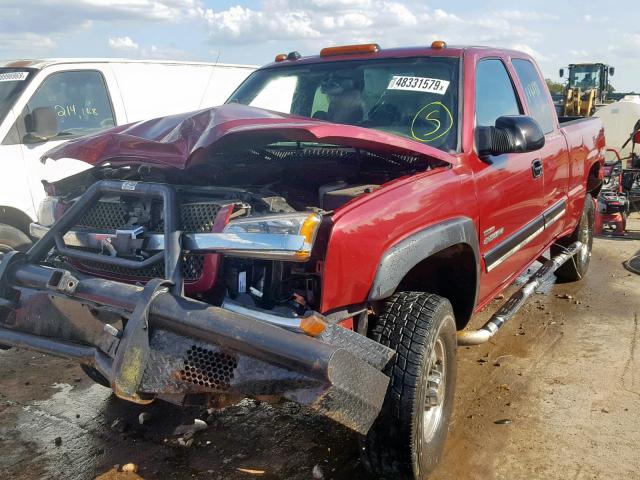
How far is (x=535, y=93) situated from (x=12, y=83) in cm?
452

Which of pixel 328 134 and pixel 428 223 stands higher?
pixel 328 134

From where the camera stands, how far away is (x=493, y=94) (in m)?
3.97

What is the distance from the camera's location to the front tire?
2600 mm

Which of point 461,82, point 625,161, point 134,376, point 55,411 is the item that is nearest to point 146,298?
point 134,376

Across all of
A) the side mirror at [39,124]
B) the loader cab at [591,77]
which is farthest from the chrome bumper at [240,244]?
the loader cab at [591,77]

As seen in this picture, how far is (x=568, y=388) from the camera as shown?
12.7 ft

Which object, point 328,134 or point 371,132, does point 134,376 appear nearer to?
point 328,134

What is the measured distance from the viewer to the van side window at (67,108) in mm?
5430

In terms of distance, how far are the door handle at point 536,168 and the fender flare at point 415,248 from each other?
112cm

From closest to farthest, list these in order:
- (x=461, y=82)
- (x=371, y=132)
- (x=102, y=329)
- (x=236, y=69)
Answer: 1. (x=102, y=329)
2. (x=371, y=132)
3. (x=461, y=82)
4. (x=236, y=69)

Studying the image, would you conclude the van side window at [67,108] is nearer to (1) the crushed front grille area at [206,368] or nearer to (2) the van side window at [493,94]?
(2) the van side window at [493,94]

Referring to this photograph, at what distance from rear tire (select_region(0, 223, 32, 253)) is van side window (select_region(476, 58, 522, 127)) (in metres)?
3.85

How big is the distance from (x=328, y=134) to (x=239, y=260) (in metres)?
0.63

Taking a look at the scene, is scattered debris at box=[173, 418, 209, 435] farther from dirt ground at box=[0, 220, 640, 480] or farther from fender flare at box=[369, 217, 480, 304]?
fender flare at box=[369, 217, 480, 304]
